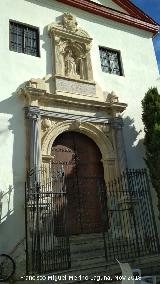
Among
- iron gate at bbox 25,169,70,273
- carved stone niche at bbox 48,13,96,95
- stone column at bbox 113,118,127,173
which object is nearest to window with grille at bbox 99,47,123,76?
carved stone niche at bbox 48,13,96,95

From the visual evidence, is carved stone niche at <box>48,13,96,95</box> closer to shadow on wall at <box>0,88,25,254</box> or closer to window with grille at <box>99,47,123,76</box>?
window with grille at <box>99,47,123,76</box>

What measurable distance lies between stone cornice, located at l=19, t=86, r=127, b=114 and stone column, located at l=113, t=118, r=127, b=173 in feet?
1.29

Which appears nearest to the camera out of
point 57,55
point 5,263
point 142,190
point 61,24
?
point 5,263

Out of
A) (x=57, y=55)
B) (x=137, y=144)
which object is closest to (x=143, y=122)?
(x=137, y=144)

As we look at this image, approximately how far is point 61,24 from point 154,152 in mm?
5266

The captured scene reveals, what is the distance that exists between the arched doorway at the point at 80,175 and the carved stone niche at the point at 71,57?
1.55 m

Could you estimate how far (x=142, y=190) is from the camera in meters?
9.42

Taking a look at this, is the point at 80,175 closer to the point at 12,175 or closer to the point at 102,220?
the point at 102,220

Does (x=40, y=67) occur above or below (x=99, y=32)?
below

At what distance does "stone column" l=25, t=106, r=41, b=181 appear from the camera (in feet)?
26.9

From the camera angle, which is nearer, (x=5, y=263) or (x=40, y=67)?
(x=5, y=263)

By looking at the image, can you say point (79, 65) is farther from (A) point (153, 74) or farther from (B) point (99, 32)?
(A) point (153, 74)

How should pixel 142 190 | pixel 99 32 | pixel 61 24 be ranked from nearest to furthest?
pixel 142 190 < pixel 61 24 < pixel 99 32

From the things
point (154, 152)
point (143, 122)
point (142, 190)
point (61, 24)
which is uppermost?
point (61, 24)
